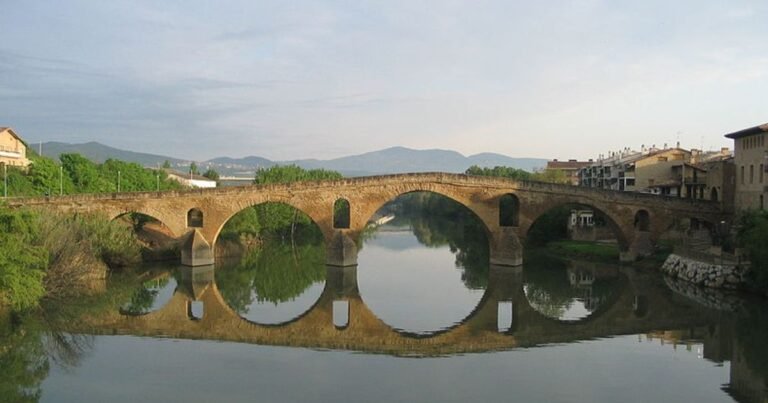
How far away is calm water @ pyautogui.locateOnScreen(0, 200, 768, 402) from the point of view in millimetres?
16078

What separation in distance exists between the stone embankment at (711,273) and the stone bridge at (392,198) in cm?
630

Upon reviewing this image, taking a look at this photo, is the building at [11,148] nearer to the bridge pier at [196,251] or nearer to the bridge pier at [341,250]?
the bridge pier at [196,251]

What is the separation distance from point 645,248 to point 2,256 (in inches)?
1248

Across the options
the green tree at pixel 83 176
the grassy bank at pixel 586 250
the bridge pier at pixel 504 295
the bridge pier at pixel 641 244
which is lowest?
the bridge pier at pixel 504 295

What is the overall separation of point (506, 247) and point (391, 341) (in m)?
19.0

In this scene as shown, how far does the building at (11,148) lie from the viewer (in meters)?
53.9

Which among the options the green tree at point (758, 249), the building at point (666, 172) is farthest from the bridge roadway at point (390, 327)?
the building at point (666, 172)

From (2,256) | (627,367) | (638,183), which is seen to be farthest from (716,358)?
(638,183)

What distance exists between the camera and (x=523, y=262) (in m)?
41.5

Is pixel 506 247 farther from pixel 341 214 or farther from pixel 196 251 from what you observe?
pixel 341 214

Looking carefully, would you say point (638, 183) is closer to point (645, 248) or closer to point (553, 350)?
point (645, 248)

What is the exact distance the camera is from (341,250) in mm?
37750

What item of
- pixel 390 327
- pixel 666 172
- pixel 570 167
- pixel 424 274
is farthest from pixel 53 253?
pixel 570 167

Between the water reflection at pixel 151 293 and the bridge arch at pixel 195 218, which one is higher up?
the bridge arch at pixel 195 218
